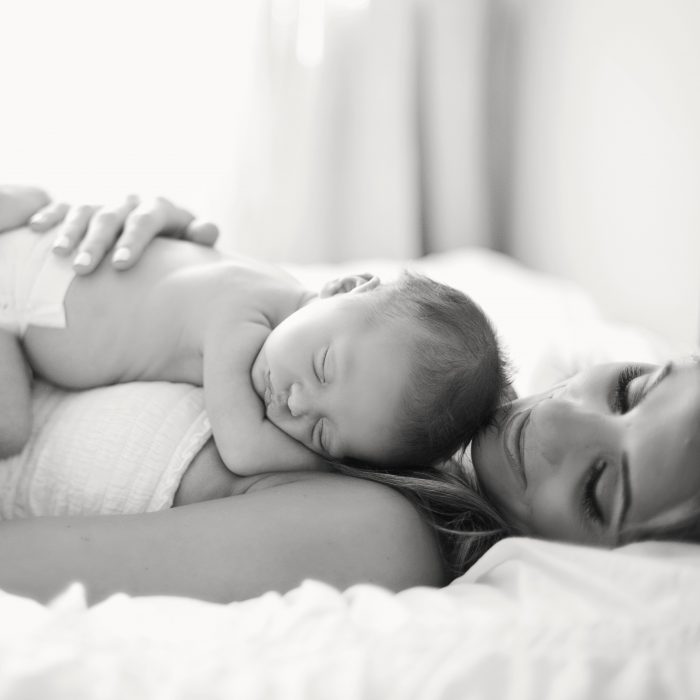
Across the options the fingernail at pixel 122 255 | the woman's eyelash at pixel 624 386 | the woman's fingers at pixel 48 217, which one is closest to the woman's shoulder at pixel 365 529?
the woman's eyelash at pixel 624 386

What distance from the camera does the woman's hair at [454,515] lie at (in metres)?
1.05

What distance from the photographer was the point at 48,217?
50.9 inches

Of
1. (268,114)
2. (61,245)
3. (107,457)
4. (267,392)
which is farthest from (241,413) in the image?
(268,114)

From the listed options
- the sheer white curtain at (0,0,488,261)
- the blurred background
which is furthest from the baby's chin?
the sheer white curtain at (0,0,488,261)

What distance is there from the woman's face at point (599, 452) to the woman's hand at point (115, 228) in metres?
0.60

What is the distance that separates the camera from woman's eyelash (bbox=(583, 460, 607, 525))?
0.94m

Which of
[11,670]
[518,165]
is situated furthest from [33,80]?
[11,670]

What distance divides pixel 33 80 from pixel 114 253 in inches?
45.6

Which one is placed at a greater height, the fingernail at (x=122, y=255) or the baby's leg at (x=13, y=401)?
the fingernail at (x=122, y=255)

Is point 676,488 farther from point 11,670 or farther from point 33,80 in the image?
point 33,80

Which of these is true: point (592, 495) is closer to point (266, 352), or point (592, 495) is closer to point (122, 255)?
point (266, 352)

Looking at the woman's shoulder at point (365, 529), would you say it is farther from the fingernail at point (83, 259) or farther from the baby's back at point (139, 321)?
the fingernail at point (83, 259)

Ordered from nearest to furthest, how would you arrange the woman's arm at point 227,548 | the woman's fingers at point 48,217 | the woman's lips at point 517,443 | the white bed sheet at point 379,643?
1. the white bed sheet at point 379,643
2. the woman's arm at point 227,548
3. the woman's lips at point 517,443
4. the woman's fingers at point 48,217

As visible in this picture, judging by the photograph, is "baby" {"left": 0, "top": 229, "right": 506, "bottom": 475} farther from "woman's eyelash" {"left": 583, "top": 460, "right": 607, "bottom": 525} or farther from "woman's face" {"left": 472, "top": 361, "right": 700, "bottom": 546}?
"woman's eyelash" {"left": 583, "top": 460, "right": 607, "bottom": 525}
